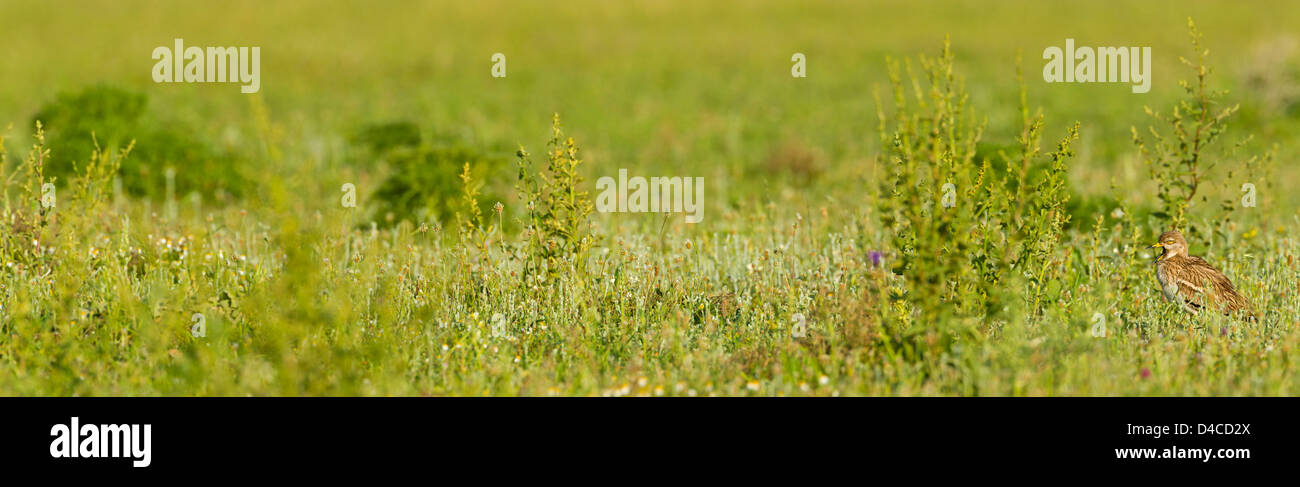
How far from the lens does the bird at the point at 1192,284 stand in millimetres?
6375

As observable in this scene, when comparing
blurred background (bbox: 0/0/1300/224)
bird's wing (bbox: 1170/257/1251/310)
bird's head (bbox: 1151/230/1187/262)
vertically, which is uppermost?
blurred background (bbox: 0/0/1300/224)

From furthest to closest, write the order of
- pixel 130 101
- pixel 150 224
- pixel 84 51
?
pixel 84 51 → pixel 130 101 → pixel 150 224

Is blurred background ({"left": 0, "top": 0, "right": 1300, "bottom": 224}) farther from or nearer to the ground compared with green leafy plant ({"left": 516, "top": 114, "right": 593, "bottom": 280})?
farther from the ground

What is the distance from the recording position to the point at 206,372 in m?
5.09

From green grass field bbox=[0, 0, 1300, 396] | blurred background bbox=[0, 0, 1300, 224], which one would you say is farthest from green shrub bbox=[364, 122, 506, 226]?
blurred background bbox=[0, 0, 1300, 224]

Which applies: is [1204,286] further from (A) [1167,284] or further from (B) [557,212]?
→ (B) [557,212]

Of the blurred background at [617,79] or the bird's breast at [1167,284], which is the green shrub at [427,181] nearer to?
the blurred background at [617,79]

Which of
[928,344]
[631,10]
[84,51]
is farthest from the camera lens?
[631,10]

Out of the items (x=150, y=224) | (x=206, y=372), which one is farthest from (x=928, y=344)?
(x=150, y=224)

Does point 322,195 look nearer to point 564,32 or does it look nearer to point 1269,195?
point 1269,195

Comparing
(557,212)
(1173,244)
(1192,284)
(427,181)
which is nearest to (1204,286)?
(1192,284)

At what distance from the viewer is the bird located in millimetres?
6375

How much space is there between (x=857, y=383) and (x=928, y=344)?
462 millimetres

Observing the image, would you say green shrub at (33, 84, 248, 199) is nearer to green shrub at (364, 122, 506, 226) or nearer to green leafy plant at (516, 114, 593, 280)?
green shrub at (364, 122, 506, 226)
